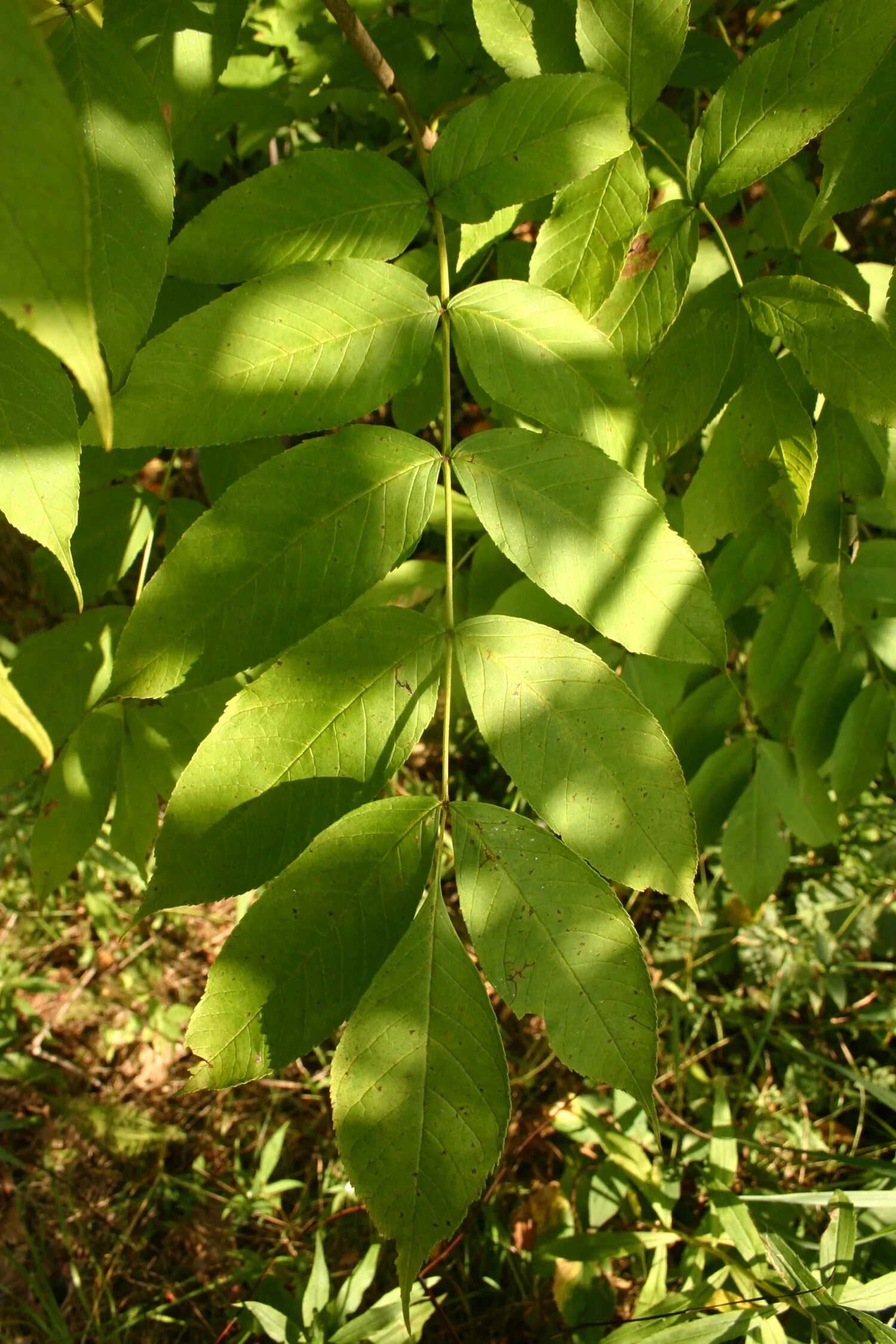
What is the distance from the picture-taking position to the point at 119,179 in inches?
37.3

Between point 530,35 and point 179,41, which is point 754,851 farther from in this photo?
point 179,41

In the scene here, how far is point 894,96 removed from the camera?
3.80 ft

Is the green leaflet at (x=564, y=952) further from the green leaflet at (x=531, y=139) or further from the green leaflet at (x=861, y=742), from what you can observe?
the green leaflet at (x=861, y=742)

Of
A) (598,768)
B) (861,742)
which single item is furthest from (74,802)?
(861,742)

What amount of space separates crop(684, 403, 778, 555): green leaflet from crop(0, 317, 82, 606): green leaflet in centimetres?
87

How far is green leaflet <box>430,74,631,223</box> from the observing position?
1135 millimetres

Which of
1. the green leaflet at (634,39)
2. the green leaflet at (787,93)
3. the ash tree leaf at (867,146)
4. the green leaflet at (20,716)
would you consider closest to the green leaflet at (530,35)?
the green leaflet at (634,39)

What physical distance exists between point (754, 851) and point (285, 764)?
50.1 inches

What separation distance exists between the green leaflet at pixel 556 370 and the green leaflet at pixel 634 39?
0.31 metres

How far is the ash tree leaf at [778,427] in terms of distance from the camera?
3.97ft

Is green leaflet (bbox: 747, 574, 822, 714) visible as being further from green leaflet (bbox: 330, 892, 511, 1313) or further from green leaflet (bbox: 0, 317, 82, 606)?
green leaflet (bbox: 0, 317, 82, 606)

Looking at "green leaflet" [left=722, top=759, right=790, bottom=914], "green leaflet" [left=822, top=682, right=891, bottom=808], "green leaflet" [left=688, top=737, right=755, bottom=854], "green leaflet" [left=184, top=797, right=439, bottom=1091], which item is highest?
"green leaflet" [left=184, top=797, right=439, bottom=1091]

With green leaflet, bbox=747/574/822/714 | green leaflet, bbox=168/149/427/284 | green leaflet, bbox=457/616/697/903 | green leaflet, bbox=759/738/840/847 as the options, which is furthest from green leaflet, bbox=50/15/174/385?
green leaflet, bbox=759/738/840/847

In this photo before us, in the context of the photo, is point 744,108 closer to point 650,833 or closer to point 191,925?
point 650,833
